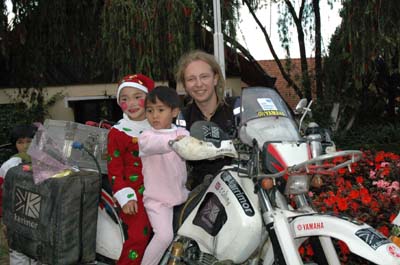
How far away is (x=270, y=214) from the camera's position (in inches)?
81.8

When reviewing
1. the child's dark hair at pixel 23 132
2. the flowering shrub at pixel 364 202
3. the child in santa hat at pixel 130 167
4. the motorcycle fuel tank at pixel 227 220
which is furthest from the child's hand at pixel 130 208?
the child's dark hair at pixel 23 132

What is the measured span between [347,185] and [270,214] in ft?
7.53

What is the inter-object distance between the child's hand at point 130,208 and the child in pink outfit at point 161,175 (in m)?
0.07

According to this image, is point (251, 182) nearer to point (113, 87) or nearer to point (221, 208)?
point (221, 208)

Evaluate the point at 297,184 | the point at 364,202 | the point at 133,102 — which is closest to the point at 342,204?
the point at 364,202

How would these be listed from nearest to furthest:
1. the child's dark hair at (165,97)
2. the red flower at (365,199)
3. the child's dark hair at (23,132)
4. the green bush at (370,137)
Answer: the child's dark hair at (165,97) < the red flower at (365,199) < the child's dark hair at (23,132) < the green bush at (370,137)

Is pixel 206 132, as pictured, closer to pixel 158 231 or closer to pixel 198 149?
pixel 198 149

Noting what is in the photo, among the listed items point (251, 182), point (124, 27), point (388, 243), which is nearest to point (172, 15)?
point (124, 27)

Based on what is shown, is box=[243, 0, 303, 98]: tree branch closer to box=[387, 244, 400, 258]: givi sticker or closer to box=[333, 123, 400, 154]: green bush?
box=[333, 123, 400, 154]: green bush

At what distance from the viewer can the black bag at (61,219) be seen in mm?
2779

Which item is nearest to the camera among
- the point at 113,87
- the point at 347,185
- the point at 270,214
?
the point at 270,214

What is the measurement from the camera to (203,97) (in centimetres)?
307

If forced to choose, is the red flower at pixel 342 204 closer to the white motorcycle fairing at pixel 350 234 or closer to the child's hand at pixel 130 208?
the white motorcycle fairing at pixel 350 234

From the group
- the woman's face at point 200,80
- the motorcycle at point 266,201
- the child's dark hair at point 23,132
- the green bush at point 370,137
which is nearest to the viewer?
the motorcycle at point 266,201
